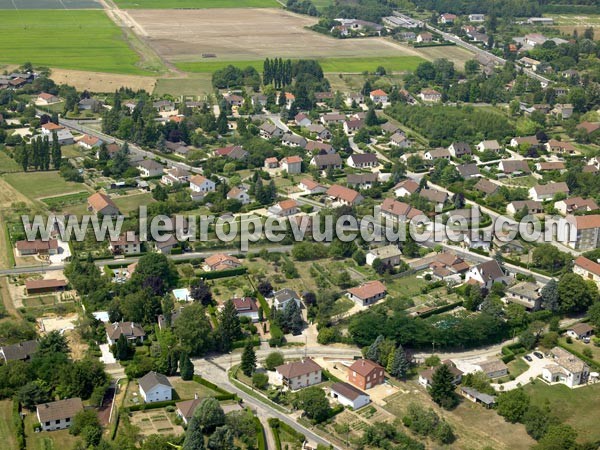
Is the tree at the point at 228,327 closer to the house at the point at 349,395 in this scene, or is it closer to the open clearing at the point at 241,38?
the house at the point at 349,395

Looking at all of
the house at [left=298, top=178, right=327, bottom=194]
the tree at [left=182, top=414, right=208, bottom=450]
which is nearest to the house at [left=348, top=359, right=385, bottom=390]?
the tree at [left=182, top=414, right=208, bottom=450]

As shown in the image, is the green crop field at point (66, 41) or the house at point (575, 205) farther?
the green crop field at point (66, 41)

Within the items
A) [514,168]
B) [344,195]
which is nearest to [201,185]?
[344,195]

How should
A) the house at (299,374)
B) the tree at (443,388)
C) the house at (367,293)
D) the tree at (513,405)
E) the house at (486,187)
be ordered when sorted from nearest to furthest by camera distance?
the tree at (513,405)
the tree at (443,388)
the house at (299,374)
the house at (367,293)
the house at (486,187)

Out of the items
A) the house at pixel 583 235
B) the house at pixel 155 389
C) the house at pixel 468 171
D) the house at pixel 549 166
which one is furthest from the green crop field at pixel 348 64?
the house at pixel 155 389

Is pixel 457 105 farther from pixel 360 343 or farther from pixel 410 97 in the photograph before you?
pixel 360 343

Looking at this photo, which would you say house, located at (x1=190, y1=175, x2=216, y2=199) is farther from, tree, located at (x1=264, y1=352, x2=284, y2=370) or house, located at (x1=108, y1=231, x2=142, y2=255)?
tree, located at (x1=264, y1=352, x2=284, y2=370)
